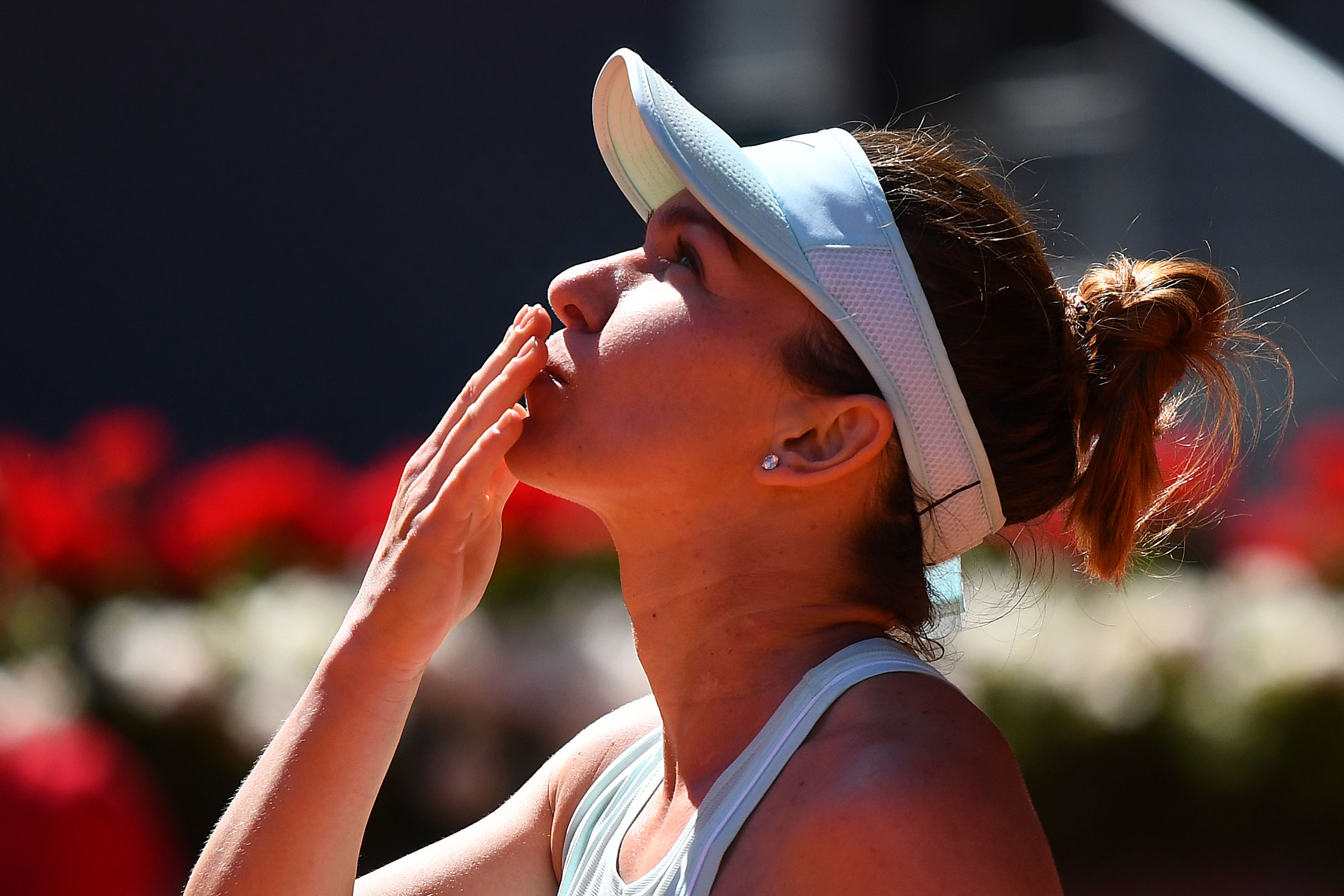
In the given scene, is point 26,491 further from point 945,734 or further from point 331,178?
point 945,734

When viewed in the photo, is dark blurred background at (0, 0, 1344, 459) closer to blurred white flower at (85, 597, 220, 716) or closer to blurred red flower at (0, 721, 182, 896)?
blurred white flower at (85, 597, 220, 716)

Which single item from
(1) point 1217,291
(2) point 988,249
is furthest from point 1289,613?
(2) point 988,249

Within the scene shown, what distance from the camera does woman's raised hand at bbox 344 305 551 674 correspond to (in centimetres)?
176

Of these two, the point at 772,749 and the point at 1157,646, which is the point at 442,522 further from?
the point at 1157,646

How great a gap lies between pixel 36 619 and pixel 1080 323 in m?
2.87

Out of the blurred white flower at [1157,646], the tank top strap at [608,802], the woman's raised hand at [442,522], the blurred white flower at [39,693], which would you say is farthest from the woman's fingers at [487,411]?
the blurred white flower at [1157,646]

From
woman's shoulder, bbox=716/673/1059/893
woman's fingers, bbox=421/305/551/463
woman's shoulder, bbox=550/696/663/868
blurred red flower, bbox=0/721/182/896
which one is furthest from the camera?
blurred red flower, bbox=0/721/182/896

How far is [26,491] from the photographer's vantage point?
12.6ft

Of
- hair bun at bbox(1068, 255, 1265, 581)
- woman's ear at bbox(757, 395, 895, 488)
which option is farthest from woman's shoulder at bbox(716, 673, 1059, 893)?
hair bun at bbox(1068, 255, 1265, 581)

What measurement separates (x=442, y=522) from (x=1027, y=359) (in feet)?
2.61

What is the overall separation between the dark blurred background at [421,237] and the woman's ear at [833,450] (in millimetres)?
1810

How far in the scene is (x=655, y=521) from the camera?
5.91ft

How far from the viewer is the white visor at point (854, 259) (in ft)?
5.65

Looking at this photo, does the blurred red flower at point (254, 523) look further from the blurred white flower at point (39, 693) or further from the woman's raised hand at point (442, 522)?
the woman's raised hand at point (442, 522)
